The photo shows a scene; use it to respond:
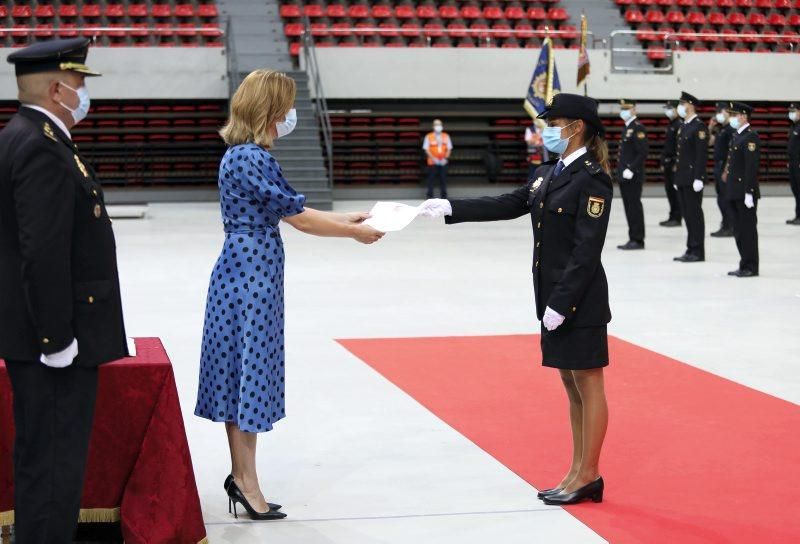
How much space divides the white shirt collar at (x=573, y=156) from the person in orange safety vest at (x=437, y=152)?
1598 centimetres

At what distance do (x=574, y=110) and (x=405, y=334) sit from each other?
12.8 feet

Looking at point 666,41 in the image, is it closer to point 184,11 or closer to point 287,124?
point 184,11

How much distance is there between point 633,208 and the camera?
13.1 m

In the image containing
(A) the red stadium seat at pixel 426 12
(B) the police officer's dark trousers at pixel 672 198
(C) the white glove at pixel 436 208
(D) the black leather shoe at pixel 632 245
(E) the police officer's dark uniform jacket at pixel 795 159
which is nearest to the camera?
(C) the white glove at pixel 436 208

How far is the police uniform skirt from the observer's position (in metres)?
4.18

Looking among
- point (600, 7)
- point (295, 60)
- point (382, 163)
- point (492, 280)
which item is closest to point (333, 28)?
point (295, 60)

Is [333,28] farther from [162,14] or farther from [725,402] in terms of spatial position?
[725,402]

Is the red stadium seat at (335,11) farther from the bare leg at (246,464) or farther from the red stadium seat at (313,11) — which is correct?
the bare leg at (246,464)

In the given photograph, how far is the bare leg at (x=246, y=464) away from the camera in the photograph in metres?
4.08

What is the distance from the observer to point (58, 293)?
2949mm

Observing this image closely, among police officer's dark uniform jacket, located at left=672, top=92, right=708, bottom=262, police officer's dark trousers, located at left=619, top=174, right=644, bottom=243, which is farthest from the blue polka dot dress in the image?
police officer's dark trousers, located at left=619, top=174, right=644, bottom=243

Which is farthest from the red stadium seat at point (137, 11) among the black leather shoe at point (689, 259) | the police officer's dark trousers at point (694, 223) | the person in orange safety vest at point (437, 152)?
the black leather shoe at point (689, 259)

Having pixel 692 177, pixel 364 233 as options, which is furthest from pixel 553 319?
pixel 692 177

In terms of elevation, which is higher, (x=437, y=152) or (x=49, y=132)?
(x=49, y=132)
